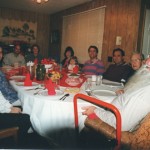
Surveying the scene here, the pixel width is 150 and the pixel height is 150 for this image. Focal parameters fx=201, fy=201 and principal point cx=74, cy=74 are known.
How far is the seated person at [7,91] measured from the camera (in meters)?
2.12

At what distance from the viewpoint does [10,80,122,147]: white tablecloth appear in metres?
1.75

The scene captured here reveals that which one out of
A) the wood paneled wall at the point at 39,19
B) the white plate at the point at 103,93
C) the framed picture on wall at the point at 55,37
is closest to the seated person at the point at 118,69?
the white plate at the point at 103,93

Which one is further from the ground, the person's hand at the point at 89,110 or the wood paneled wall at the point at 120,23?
the wood paneled wall at the point at 120,23

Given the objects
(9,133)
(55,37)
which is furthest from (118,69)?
(55,37)

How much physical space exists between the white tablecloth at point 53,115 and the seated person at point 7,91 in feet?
1.16

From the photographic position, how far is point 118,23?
435 centimetres

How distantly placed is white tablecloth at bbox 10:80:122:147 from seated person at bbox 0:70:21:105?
0.35 metres

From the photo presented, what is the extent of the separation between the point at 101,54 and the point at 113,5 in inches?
44.7

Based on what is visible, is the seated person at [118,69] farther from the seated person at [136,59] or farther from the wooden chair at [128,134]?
the wooden chair at [128,134]

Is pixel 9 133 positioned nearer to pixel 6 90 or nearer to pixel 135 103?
pixel 6 90

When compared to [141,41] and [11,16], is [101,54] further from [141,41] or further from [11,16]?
[11,16]

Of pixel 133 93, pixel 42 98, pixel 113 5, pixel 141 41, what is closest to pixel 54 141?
pixel 42 98

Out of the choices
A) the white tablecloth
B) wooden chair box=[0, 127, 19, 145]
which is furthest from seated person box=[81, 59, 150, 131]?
wooden chair box=[0, 127, 19, 145]

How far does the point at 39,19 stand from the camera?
7375 mm
